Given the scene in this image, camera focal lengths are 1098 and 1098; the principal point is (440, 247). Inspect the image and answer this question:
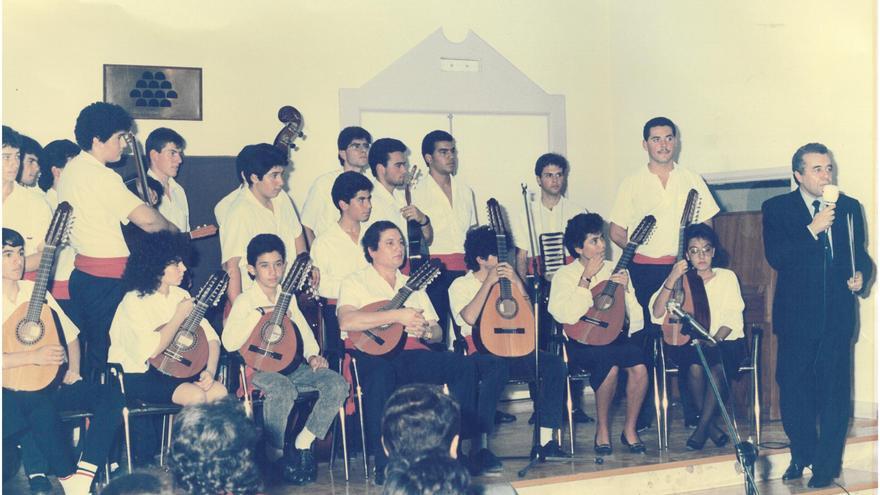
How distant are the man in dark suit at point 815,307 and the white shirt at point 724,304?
41 cm

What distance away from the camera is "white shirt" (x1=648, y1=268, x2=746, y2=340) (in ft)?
16.9

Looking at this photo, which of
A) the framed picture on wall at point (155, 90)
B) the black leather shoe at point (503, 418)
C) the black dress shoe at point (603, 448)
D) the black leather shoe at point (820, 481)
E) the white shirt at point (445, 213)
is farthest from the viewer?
the black leather shoe at point (503, 418)

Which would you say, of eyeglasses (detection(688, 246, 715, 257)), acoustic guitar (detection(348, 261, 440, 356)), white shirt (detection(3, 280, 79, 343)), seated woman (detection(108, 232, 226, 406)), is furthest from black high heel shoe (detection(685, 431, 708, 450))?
white shirt (detection(3, 280, 79, 343))

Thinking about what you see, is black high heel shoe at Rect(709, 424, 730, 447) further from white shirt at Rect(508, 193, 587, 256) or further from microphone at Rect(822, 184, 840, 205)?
white shirt at Rect(508, 193, 587, 256)

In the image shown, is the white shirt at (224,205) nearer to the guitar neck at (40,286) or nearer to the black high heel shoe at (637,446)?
the guitar neck at (40,286)

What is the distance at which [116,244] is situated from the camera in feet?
14.9

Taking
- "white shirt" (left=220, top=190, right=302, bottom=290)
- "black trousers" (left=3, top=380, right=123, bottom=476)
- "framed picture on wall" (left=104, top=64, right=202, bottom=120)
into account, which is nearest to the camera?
"black trousers" (left=3, top=380, right=123, bottom=476)

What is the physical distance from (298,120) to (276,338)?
60.8 inches

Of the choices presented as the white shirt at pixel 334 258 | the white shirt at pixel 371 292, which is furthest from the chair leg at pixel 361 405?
the white shirt at pixel 334 258

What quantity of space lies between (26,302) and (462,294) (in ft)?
6.16

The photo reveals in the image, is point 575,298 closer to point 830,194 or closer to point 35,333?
point 830,194

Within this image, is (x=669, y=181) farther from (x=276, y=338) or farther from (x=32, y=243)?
(x=32, y=243)

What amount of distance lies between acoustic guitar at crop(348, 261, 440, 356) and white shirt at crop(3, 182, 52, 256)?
1.37 m

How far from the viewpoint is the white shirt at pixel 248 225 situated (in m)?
5.13
